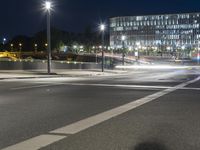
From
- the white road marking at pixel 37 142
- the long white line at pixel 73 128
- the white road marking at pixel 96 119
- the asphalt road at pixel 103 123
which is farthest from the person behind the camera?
the white road marking at pixel 96 119

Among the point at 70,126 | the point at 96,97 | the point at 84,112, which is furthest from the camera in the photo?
the point at 96,97

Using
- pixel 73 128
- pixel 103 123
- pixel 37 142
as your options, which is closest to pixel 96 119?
pixel 103 123

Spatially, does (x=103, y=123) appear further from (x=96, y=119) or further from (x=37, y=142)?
(x=37, y=142)

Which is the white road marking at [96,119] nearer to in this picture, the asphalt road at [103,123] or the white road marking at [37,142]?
the asphalt road at [103,123]

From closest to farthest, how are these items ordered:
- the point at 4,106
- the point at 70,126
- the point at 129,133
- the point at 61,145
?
1. the point at 61,145
2. the point at 129,133
3. the point at 70,126
4. the point at 4,106

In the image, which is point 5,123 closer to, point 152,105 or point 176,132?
point 176,132

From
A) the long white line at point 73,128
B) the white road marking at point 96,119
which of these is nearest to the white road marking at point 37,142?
the long white line at point 73,128

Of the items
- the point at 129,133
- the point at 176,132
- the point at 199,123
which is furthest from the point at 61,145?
the point at 199,123

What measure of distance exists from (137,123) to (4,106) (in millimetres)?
5023

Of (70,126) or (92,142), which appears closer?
(92,142)

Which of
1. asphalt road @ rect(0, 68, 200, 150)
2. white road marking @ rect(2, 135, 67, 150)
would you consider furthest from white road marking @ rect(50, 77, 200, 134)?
white road marking @ rect(2, 135, 67, 150)

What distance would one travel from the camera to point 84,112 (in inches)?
520

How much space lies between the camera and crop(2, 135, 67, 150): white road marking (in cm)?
820

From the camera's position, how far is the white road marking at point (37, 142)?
820 cm
